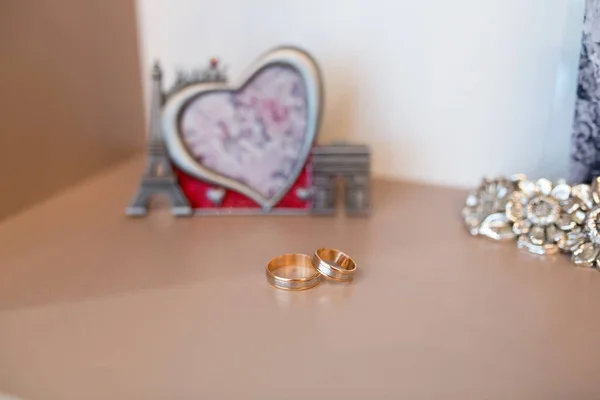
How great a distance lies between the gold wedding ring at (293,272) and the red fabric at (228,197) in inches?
5.6

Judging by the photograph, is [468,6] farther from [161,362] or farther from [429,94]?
[161,362]

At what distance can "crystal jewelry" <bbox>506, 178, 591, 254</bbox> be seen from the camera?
0.72 m

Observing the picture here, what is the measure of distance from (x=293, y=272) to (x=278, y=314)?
0.11 metres

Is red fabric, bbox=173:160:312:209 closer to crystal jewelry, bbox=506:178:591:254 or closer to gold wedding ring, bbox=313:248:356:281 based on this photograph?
gold wedding ring, bbox=313:248:356:281

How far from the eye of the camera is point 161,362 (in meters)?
0.53

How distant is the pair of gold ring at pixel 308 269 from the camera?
653mm

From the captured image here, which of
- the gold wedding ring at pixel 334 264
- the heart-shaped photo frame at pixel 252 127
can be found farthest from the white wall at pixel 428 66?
the gold wedding ring at pixel 334 264

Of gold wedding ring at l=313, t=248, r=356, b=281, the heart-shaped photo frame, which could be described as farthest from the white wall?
gold wedding ring at l=313, t=248, r=356, b=281

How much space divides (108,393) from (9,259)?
30cm

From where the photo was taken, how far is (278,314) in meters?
0.61

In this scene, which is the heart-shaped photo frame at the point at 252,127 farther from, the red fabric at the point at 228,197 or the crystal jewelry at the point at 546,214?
the crystal jewelry at the point at 546,214

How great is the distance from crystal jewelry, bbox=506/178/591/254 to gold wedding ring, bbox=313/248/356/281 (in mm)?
219

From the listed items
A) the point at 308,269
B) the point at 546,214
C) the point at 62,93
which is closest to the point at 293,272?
the point at 308,269

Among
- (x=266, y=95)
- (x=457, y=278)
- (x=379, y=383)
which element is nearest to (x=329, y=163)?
(x=266, y=95)
